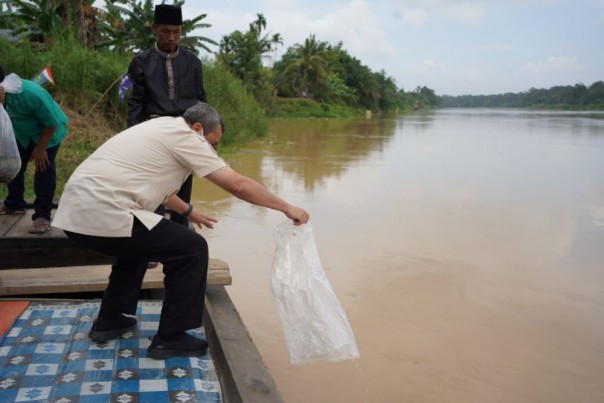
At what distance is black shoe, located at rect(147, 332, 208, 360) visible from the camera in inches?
93.7

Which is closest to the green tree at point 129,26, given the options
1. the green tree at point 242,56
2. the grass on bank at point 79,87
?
the grass on bank at point 79,87

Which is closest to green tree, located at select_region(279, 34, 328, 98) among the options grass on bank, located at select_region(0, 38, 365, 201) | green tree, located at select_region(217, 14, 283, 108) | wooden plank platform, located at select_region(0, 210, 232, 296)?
green tree, located at select_region(217, 14, 283, 108)

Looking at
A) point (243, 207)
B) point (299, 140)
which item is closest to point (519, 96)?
point (299, 140)

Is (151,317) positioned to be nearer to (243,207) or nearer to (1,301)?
(1,301)

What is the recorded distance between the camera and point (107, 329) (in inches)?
101

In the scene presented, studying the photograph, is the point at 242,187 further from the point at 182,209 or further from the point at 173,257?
the point at 182,209

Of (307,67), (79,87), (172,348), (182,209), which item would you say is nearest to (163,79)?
(182,209)

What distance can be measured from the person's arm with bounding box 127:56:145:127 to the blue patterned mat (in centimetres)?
133

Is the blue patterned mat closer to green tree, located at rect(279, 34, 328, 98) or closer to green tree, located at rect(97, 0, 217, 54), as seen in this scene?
green tree, located at rect(97, 0, 217, 54)

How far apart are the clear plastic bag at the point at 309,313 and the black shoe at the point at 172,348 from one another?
0.43 m

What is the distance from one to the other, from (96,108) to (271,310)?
26.1ft

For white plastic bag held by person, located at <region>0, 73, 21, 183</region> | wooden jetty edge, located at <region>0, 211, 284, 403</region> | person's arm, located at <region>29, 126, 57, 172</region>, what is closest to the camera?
wooden jetty edge, located at <region>0, 211, 284, 403</region>

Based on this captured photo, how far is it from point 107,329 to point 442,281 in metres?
3.01

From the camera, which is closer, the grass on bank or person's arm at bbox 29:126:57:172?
person's arm at bbox 29:126:57:172
